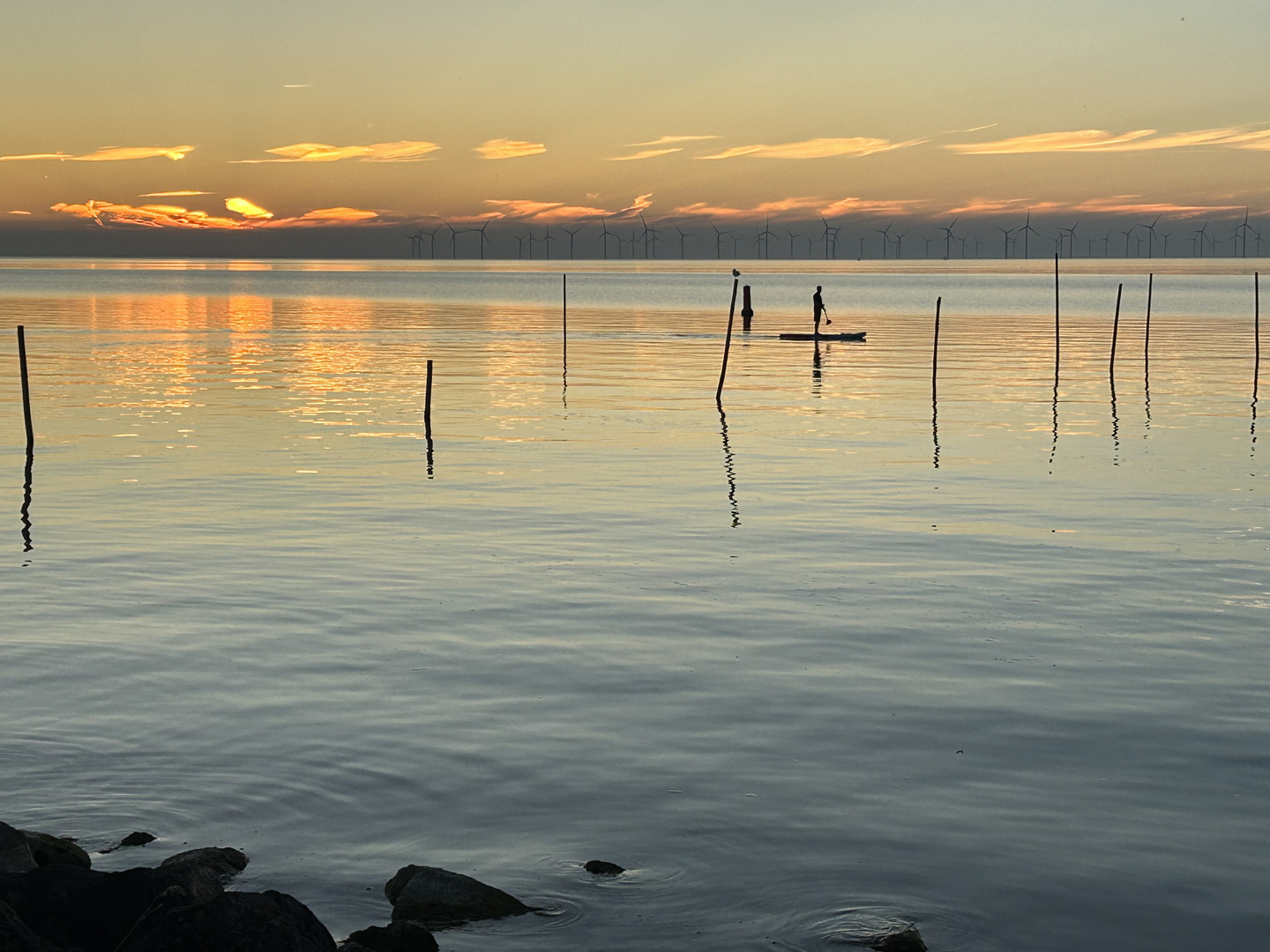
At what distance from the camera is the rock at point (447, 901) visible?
351 inches

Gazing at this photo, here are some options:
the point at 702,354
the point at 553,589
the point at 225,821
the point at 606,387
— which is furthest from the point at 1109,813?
the point at 702,354

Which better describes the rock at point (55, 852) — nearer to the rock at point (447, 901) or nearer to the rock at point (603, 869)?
the rock at point (447, 901)

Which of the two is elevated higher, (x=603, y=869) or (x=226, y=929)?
(x=226, y=929)

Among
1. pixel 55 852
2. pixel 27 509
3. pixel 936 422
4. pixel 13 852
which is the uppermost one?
pixel 936 422

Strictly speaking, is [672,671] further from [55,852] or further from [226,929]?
[226,929]

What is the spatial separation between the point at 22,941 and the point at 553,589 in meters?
11.4

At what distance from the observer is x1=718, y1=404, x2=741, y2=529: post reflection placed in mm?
24319

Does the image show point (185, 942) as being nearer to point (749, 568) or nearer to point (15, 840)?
point (15, 840)

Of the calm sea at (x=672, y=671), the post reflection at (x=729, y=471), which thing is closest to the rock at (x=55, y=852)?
the calm sea at (x=672, y=671)

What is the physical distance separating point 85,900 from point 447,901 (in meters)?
2.14

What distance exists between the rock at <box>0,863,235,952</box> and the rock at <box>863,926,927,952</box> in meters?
3.95

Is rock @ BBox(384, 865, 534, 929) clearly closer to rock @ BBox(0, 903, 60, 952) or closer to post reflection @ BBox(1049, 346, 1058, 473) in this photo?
rock @ BBox(0, 903, 60, 952)

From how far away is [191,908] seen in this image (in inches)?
294

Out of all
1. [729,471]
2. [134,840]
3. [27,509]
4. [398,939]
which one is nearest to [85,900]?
[398,939]
